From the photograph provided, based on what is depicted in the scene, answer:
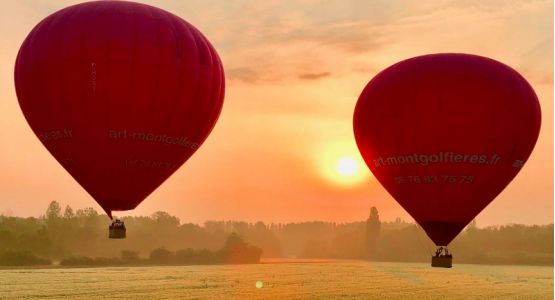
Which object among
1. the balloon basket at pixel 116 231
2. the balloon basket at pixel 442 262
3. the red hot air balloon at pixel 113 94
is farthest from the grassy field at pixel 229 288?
the balloon basket at pixel 442 262

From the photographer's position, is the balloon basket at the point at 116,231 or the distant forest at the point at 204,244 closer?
the balloon basket at the point at 116,231

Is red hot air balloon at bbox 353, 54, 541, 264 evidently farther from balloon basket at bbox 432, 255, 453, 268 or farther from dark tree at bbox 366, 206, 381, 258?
dark tree at bbox 366, 206, 381, 258

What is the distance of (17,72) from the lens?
2722 cm

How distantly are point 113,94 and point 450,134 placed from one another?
38.9ft

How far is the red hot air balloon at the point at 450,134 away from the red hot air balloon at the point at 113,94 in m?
7.32

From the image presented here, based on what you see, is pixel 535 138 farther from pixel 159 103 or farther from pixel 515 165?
pixel 159 103

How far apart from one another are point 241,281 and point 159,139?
37.8 meters

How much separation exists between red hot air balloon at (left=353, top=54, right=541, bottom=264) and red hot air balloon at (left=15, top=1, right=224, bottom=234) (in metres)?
7.32

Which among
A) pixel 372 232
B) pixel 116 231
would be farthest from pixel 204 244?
pixel 116 231

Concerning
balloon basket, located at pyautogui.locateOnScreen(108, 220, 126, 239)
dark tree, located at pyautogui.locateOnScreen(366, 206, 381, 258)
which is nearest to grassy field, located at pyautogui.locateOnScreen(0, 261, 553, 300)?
balloon basket, located at pyautogui.locateOnScreen(108, 220, 126, 239)

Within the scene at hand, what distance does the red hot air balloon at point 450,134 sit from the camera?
26.5 meters

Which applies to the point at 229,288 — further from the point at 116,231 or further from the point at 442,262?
the point at 442,262

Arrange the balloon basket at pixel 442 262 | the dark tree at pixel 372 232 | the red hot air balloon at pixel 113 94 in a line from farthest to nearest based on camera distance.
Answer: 1. the dark tree at pixel 372 232
2. the balloon basket at pixel 442 262
3. the red hot air balloon at pixel 113 94

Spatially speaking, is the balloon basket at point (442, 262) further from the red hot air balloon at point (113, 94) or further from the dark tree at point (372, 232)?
the dark tree at point (372, 232)
